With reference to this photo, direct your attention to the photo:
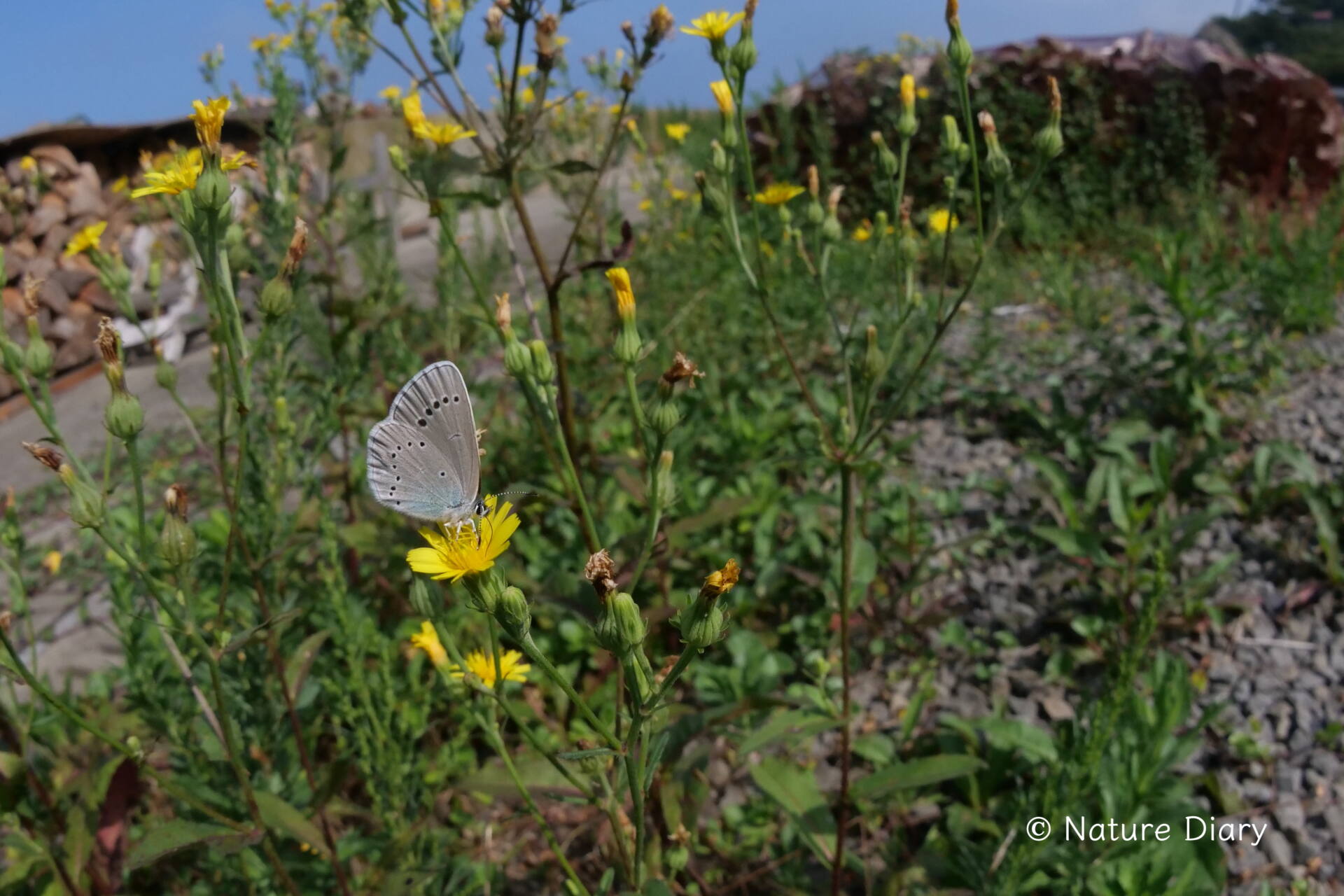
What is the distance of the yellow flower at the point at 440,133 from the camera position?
75.0 inches

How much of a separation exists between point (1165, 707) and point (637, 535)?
3.91 ft

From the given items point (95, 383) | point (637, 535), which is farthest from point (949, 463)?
point (95, 383)

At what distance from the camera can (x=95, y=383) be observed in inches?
269

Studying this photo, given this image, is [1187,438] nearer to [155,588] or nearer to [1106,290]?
[1106,290]

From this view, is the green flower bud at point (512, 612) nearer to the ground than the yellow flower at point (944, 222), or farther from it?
nearer to the ground

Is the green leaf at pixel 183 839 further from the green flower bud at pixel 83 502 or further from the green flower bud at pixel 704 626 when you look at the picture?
the green flower bud at pixel 704 626

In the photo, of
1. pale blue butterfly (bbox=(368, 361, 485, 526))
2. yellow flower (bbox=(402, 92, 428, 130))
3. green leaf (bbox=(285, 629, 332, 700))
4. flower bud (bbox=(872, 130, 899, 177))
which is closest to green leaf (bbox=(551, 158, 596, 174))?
yellow flower (bbox=(402, 92, 428, 130))

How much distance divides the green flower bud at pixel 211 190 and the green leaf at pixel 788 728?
1279 mm

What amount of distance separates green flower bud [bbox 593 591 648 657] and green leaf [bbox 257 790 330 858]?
39.0 inches

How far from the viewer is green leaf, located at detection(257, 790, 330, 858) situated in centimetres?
Answer: 161

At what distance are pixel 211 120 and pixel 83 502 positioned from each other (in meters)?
0.60

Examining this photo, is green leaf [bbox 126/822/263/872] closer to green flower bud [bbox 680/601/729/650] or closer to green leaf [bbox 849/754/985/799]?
green flower bud [bbox 680/601/729/650]

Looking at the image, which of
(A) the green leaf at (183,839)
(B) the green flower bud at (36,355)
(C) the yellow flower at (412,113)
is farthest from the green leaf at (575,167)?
(A) the green leaf at (183,839)

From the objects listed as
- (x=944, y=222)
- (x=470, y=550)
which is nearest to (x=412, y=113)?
(x=944, y=222)
